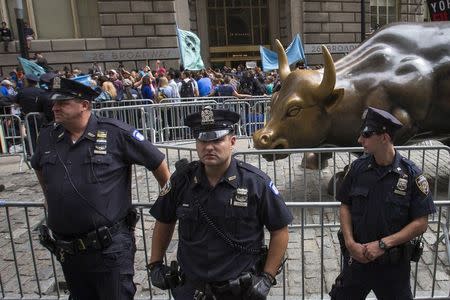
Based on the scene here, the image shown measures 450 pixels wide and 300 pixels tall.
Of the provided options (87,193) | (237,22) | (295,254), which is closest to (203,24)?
(237,22)

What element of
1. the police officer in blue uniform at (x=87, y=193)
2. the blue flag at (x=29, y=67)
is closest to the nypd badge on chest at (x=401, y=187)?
the police officer in blue uniform at (x=87, y=193)

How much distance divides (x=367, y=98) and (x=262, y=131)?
145 cm

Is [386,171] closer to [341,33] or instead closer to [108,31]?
[108,31]

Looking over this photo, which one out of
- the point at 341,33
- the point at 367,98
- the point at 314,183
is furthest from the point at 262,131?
the point at 341,33

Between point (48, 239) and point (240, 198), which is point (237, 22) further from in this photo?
point (240, 198)

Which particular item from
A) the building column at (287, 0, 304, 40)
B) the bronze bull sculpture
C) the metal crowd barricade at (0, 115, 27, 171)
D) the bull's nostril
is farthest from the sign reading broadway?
the building column at (287, 0, 304, 40)

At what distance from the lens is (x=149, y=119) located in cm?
1107

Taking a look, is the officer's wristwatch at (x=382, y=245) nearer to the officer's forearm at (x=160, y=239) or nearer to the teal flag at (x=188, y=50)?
the officer's forearm at (x=160, y=239)

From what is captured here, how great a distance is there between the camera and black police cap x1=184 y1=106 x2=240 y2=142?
2.55m

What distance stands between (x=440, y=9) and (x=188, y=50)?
23.6 feet

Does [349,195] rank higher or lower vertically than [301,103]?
lower

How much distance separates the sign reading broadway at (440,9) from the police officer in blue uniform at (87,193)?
742 cm

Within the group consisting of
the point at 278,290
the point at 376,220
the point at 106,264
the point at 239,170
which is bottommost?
the point at 278,290

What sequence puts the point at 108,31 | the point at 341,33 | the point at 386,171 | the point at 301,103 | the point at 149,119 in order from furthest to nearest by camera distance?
the point at 341,33
the point at 108,31
the point at 149,119
the point at 301,103
the point at 386,171
